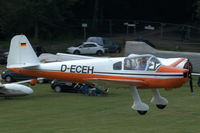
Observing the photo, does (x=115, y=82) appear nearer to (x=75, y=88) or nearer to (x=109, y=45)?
(x=75, y=88)

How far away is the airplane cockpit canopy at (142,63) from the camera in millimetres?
17156

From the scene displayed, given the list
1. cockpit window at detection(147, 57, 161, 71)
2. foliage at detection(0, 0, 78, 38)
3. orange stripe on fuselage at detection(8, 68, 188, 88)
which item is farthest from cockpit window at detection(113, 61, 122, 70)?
foliage at detection(0, 0, 78, 38)

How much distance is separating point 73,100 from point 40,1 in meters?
23.4

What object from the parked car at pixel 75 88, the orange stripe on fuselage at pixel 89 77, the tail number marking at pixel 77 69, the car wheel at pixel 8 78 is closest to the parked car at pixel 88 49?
the car wheel at pixel 8 78

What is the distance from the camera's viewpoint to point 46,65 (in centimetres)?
1933

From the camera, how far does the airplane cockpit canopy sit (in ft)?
56.3

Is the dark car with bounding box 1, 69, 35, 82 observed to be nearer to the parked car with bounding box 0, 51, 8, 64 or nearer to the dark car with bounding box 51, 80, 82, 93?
the dark car with bounding box 51, 80, 82, 93

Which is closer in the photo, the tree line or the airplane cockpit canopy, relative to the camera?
the airplane cockpit canopy

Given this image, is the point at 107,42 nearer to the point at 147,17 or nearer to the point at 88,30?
the point at 88,30

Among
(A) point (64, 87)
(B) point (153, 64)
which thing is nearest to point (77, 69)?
(B) point (153, 64)

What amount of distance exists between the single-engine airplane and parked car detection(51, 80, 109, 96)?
1122 cm

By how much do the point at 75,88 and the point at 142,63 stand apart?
1510 centimetres

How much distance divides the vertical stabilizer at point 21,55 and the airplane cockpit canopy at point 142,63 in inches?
172

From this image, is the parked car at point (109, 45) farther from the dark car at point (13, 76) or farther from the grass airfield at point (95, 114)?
the grass airfield at point (95, 114)
